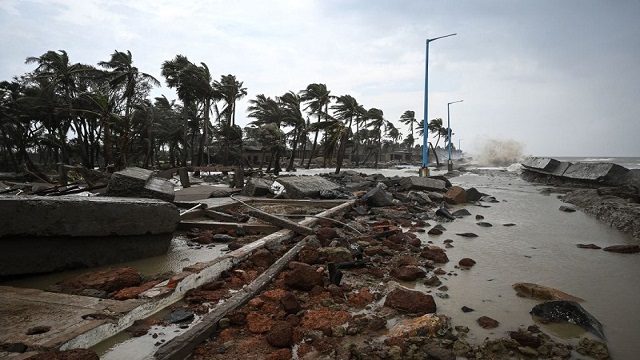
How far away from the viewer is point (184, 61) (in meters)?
32.7

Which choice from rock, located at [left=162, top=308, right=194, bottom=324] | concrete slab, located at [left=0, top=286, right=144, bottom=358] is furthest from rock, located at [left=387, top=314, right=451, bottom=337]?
concrete slab, located at [left=0, top=286, right=144, bottom=358]

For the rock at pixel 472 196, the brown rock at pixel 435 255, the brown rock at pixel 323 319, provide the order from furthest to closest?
the rock at pixel 472 196 → the brown rock at pixel 435 255 → the brown rock at pixel 323 319

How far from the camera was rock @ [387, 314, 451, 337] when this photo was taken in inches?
99.7

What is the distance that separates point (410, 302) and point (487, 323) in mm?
652

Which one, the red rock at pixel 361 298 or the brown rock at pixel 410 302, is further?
the red rock at pixel 361 298

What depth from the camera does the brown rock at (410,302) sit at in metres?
2.98

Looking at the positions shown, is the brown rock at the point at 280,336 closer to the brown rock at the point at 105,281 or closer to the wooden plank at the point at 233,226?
the brown rock at the point at 105,281

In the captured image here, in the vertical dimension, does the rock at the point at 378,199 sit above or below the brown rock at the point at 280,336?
above

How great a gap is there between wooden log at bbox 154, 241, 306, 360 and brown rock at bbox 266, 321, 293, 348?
46cm

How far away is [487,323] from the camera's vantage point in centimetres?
277

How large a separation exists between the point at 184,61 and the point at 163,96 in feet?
46.7

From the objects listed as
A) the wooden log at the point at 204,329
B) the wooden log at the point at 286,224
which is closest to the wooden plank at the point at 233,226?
the wooden log at the point at 286,224

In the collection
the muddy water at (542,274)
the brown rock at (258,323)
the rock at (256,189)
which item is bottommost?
the muddy water at (542,274)

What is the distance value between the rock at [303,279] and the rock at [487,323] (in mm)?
1557
